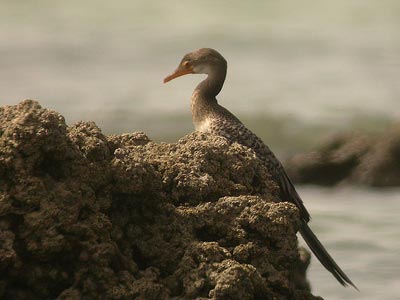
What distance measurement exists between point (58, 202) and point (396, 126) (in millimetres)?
8136

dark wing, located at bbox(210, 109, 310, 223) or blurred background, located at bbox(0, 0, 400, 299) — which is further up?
blurred background, located at bbox(0, 0, 400, 299)

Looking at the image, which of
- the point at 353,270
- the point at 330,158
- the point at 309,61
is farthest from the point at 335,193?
the point at 309,61

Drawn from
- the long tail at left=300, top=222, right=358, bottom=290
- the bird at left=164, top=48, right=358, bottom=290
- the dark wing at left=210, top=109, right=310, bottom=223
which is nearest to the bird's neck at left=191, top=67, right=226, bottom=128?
the bird at left=164, top=48, right=358, bottom=290

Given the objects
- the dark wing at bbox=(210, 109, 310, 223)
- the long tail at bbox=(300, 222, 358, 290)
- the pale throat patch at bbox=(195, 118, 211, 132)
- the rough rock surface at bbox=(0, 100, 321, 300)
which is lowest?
the rough rock surface at bbox=(0, 100, 321, 300)

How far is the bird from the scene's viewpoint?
8.98 m

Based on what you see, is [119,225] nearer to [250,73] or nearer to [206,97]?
[206,97]

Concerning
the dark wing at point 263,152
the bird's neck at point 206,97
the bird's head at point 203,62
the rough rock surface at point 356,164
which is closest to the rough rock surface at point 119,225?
the dark wing at point 263,152

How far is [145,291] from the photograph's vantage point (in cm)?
560

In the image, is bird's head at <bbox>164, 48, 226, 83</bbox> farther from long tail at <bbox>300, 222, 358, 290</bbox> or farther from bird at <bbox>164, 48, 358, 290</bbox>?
long tail at <bbox>300, 222, 358, 290</bbox>

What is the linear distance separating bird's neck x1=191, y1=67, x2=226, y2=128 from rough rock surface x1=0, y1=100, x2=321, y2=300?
418 centimetres

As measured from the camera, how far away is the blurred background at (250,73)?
15.6 m

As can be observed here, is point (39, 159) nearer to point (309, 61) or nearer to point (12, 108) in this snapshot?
point (12, 108)

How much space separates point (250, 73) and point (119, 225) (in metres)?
12.6

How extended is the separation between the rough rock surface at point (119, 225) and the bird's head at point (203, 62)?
4883 millimetres
